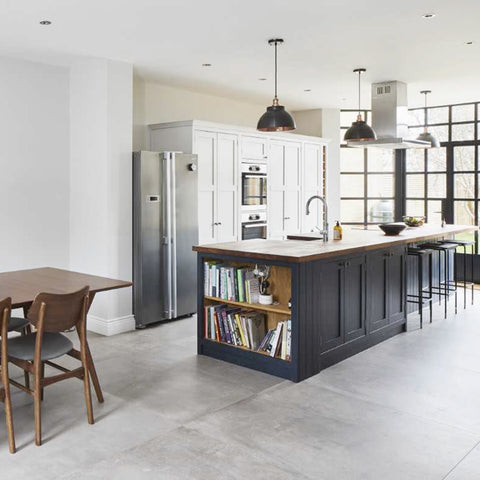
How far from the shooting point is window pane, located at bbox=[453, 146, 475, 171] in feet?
26.3

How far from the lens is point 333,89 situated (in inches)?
271

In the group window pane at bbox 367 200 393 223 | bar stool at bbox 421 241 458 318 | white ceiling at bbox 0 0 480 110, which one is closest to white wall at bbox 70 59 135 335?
white ceiling at bbox 0 0 480 110

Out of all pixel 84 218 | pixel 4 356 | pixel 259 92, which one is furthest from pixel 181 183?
pixel 4 356

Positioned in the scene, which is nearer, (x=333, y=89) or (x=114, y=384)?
(x=114, y=384)

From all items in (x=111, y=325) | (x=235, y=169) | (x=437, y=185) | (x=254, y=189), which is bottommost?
(x=111, y=325)

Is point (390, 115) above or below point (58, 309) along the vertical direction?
above

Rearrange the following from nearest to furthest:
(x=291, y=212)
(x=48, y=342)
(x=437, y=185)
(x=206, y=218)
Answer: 1. (x=48, y=342)
2. (x=206, y=218)
3. (x=291, y=212)
4. (x=437, y=185)

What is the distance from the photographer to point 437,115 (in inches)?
327

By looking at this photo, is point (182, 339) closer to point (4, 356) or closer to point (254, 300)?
point (254, 300)

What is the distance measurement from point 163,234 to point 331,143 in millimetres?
3759

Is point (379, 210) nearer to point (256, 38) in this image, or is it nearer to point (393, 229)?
point (393, 229)

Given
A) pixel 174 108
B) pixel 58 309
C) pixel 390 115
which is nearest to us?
pixel 58 309

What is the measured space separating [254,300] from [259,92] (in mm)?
3625

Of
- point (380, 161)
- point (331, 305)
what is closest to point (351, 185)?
point (380, 161)
